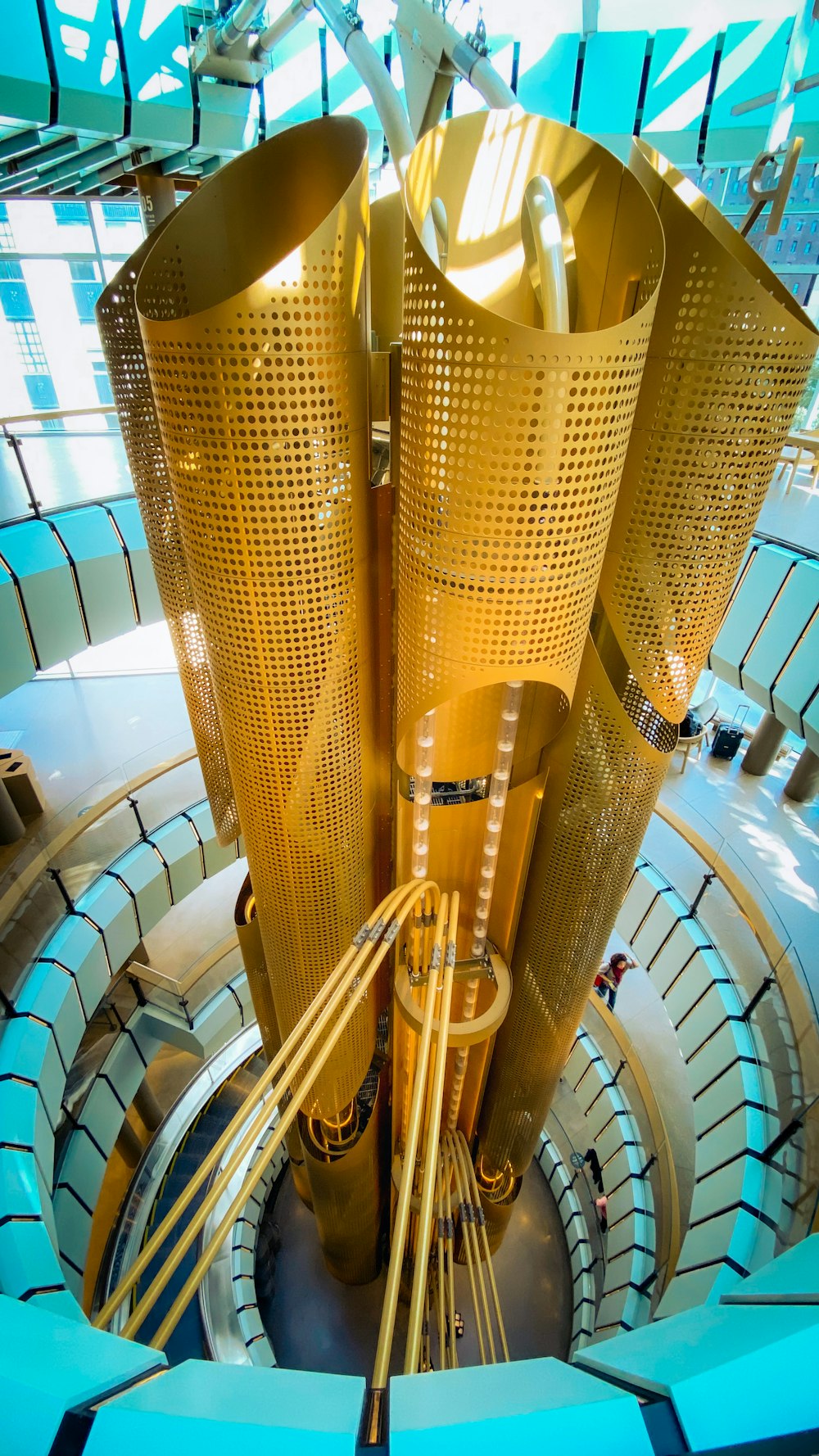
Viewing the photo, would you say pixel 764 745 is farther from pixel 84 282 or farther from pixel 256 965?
pixel 84 282

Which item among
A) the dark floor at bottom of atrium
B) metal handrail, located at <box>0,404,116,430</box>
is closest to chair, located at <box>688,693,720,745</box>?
the dark floor at bottom of atrium

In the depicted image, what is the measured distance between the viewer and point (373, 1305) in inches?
359

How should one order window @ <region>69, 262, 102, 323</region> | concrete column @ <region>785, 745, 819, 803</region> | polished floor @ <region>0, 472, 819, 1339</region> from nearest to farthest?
polished floor @ <region>0, 472, 819, 1339</region>
window @ <region>69, 262, 102, 323</region>
concrete column @ <region>785, 745, 819, 803</region>

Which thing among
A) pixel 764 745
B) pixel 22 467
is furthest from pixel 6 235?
pixel 764 745

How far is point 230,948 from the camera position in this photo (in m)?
11.8

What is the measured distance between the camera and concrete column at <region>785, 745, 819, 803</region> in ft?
36.7

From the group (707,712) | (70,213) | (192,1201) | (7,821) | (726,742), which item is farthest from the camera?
(707,712)

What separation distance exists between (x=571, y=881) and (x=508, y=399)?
3.81 meters

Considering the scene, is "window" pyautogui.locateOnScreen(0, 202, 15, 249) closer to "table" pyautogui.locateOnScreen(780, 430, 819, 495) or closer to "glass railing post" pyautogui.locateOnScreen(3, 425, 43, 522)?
"glass railing post" pyautogui.locateOnScreen(3, 425, 43, 522)

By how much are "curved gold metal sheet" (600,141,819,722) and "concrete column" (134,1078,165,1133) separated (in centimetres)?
1200

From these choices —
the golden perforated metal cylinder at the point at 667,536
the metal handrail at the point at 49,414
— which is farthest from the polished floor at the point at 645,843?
the metal handrail at the point at 49,414

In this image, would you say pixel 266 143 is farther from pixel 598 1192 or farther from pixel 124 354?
pixel 598 1192

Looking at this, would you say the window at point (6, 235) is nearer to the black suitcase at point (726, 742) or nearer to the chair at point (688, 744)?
the chair at point (688, 744)

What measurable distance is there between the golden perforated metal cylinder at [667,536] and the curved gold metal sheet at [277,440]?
139 cm
